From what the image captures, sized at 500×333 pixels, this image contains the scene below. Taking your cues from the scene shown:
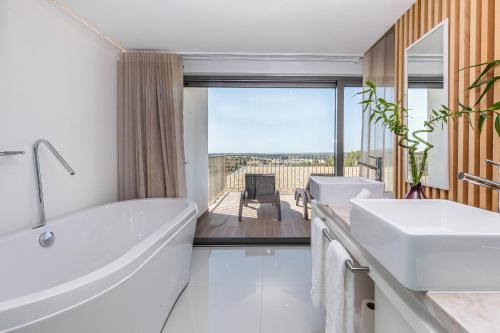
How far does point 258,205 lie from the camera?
11.7ft

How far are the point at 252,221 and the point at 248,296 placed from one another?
4.68ft

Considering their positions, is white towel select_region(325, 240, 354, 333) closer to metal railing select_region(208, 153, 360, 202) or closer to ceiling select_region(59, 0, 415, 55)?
ceiling select_region(59, 0, 415, 55)

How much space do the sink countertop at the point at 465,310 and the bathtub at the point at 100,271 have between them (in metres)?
1.17

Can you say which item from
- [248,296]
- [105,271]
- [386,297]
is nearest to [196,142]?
[248,296]

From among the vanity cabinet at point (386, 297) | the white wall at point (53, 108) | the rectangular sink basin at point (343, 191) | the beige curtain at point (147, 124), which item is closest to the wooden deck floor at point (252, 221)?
the beige curtain at point (147, 124)

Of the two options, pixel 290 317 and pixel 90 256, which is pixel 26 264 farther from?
pixel 290 317

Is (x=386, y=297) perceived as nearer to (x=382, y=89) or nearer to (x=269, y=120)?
(x=382, y=89)

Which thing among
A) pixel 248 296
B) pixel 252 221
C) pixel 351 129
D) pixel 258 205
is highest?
pixel 351 129

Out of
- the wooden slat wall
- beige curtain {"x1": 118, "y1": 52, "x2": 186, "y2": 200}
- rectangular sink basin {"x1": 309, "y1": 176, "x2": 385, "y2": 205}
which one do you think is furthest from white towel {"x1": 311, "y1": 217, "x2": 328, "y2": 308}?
beige curtain {"x1": 118, "y1": 52, "x2": 186, "y2": 200}

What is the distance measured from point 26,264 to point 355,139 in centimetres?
315

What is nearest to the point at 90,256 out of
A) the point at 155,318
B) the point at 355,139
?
the point at 155,318

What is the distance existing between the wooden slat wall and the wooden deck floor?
192 cm

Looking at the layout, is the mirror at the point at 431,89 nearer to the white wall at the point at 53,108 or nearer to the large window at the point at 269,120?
the large window at the point at 269,120

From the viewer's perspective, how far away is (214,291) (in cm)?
215
